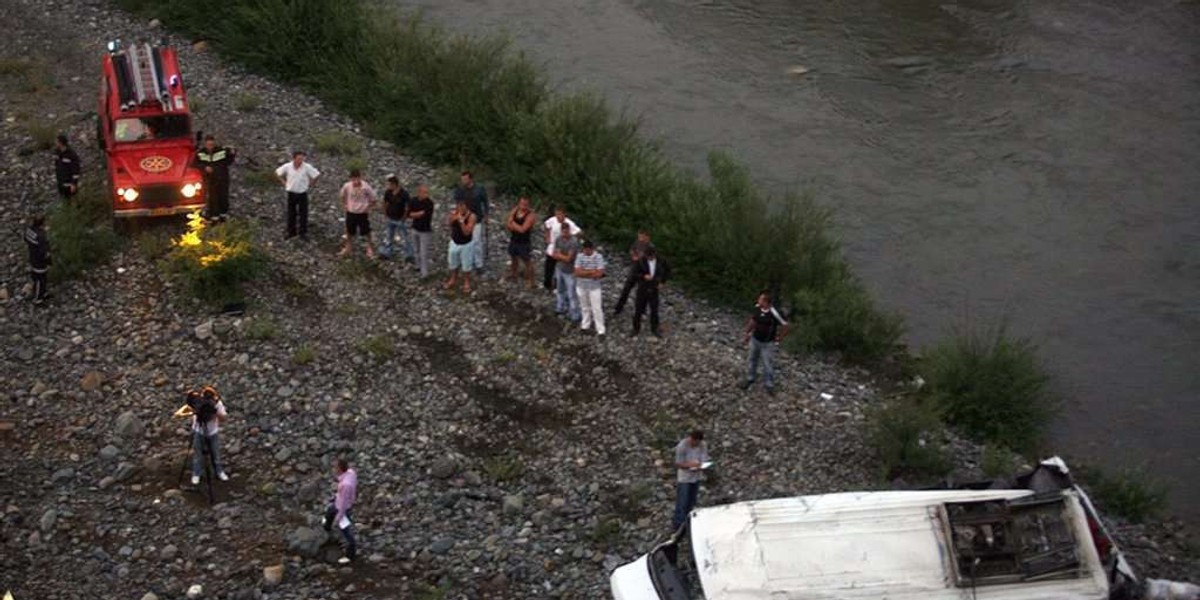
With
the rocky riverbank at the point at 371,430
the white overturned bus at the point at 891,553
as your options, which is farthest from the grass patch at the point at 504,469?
the white overturned bus at the point at 891,553

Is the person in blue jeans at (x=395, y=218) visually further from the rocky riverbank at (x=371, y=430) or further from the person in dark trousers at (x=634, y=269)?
the person in dark trousers at (x=634, y=269)

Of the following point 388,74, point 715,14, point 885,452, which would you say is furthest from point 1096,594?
point 715,14

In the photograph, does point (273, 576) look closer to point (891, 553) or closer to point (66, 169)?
point (891, 553)

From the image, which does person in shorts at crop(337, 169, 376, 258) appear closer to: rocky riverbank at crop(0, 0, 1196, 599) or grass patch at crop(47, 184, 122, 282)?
rocky riverbank at crop(0, 0, 1196, 599)

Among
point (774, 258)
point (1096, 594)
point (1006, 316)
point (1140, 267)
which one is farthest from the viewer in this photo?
point (1140, 267)

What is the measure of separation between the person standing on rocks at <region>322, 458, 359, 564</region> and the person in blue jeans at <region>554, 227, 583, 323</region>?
17.2ft

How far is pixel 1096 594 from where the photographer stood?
47.2ft

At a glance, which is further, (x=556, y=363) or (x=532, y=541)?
(x=556, y=363)

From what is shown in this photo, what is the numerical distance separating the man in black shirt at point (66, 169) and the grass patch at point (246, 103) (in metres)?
4.84

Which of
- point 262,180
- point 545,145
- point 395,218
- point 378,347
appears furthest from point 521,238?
point 262,180

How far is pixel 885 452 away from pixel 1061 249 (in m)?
10.6

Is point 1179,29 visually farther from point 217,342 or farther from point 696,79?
point 217,342

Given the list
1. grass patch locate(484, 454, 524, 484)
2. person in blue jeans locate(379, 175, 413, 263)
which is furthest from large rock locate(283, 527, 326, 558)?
person in blue jeans locate(379, 175, 413, 263)

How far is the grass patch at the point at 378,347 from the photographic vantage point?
20.7 meters
